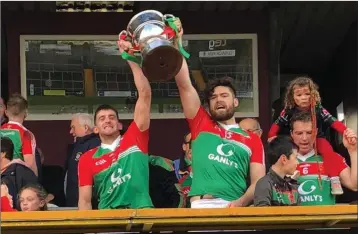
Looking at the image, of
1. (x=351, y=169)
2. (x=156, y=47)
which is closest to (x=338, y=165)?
Answer: (x=351, y=169)

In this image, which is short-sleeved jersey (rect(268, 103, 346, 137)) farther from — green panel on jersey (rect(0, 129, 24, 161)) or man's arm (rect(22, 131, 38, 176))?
green panel on jersey (rect(0, 129, 24, 161))

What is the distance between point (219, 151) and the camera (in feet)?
22.2

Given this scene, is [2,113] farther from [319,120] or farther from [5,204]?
[319,120]

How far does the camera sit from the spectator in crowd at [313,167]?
6992mm

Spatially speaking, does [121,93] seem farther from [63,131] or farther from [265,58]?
[265,58]

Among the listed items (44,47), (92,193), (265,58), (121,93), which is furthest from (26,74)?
(92,193)

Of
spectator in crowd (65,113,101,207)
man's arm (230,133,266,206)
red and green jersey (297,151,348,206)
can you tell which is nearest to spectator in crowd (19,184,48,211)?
spectator in crowd (65,113,101,207)

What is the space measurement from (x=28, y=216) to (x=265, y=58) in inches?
213

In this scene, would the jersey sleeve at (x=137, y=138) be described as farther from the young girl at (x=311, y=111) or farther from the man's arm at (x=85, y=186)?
the young girl at (x=311, y=111)

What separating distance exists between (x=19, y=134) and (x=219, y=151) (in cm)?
190

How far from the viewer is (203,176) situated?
671 centimetres

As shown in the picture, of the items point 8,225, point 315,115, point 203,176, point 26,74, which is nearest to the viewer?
point 8,225

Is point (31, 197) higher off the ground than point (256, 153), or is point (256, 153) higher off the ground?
point (256, 153)

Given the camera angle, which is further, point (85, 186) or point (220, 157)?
point (85, 186)
